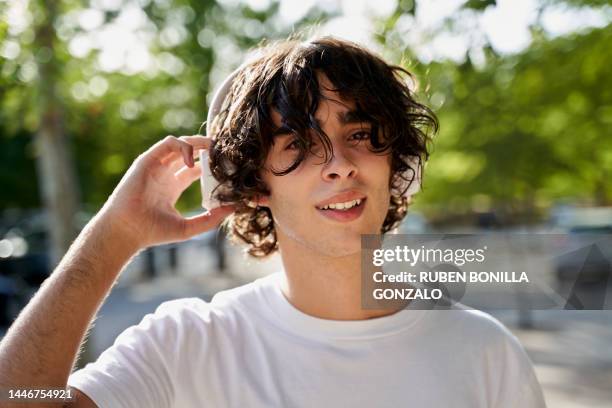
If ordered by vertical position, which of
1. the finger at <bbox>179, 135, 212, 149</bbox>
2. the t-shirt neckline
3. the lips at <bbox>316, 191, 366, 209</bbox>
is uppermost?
the finger at <bbox>179, 135, 212, 149</bbox>

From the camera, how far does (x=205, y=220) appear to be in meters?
2.24

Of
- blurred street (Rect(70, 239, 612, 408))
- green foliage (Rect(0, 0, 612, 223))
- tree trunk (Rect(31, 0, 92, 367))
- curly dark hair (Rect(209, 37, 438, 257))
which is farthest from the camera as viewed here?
blurred street (Rect(70, 239, 612, 408))

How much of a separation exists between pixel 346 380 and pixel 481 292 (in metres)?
0.63

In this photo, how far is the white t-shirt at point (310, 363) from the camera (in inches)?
74.3

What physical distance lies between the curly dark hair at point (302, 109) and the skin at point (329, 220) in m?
0.04

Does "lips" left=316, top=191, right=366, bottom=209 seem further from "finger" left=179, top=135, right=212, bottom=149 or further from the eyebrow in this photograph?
"finger" left=179, top=135, right=212, bottom=149

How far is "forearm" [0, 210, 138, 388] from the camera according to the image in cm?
172

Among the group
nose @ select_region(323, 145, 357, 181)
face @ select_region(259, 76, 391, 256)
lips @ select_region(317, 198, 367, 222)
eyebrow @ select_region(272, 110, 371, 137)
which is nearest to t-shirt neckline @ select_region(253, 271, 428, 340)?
face @ select_region(259, 76, 391, 256)

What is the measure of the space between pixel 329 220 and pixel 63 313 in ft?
2.50

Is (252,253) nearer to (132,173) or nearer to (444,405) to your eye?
(132,173)

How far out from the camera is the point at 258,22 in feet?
28.1

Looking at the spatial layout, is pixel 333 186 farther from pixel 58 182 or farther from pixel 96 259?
pixel 58 182

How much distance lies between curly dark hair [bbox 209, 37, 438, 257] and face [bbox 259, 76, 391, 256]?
0.03 metres

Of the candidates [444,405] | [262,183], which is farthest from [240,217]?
[444,405]
